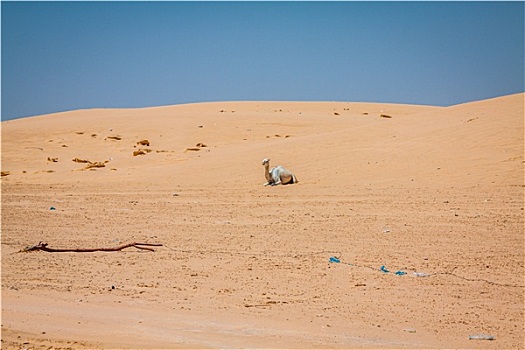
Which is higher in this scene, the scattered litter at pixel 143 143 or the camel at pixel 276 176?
the scattered litter at pixel 143 143

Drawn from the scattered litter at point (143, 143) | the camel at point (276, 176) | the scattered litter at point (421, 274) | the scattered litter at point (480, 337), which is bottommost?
the scattered litter at point (480, 337)

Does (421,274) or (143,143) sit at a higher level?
(143,143)

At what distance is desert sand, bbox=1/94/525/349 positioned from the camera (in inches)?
197

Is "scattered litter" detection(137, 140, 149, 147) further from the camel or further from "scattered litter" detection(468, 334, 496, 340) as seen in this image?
"scattered litter" detection(468, 334, 496, 340)

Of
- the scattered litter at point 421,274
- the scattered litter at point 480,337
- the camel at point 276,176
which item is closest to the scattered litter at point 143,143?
the camel at point 276,176

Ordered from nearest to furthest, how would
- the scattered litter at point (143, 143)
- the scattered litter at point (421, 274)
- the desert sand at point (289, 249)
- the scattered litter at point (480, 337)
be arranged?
the scattered litter at point (480, 337) → the desert sand at point (289, 249) → the scattered litter at point (421, 274) → the scattered litter at point (143, 143)

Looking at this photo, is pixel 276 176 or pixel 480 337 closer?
pixel 480 337

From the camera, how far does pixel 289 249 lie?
25.7 ft

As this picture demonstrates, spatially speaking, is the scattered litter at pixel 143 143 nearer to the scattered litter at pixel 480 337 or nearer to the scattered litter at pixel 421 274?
the scattered litter at pixel 421 274

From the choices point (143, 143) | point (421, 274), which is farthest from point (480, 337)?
point (143, 143)

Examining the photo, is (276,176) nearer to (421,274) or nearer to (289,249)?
(289,249)

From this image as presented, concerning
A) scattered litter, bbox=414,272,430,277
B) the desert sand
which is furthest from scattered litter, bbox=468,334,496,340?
scattered litter, bbox=414,272,430,277

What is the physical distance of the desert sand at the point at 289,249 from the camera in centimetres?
500

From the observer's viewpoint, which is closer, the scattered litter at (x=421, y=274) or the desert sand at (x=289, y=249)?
the desert sand at (x=289, y=249)
